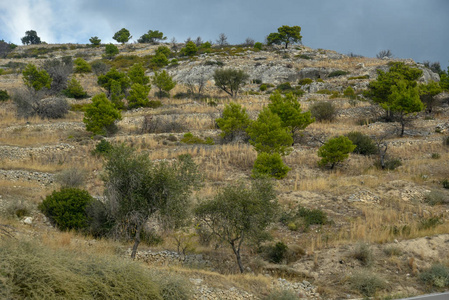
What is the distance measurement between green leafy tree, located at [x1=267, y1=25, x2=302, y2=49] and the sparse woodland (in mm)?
30652

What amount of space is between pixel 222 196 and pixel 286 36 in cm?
6362

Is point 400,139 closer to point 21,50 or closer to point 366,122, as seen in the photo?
point 366,122

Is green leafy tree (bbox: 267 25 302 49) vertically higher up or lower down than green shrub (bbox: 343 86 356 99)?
higher up

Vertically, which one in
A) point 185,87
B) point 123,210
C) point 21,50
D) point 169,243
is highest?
point 21,50

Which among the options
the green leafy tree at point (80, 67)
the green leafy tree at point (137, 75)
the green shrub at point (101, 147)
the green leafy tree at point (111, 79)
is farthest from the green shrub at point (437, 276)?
the green leafy tree at point (80, 67)

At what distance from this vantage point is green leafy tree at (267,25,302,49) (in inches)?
2566

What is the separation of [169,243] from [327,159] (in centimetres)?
1205

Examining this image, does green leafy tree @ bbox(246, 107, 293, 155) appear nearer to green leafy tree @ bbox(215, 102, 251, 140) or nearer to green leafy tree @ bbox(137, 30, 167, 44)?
green leafy tree @ bbox(215, 102, 251, 140)

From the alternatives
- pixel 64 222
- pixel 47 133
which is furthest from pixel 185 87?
pixel 64 222

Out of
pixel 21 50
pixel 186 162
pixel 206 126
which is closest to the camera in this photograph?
pixel 186 162

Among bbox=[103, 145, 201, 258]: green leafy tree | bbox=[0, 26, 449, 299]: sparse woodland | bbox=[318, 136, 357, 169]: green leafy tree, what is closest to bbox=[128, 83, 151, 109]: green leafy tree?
bbox=[0, 26, 449, 299]: sparse woodland

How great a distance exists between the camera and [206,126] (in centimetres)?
2989

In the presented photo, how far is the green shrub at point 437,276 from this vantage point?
26.4 feet

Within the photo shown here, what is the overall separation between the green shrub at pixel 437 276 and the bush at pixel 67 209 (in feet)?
33.5
